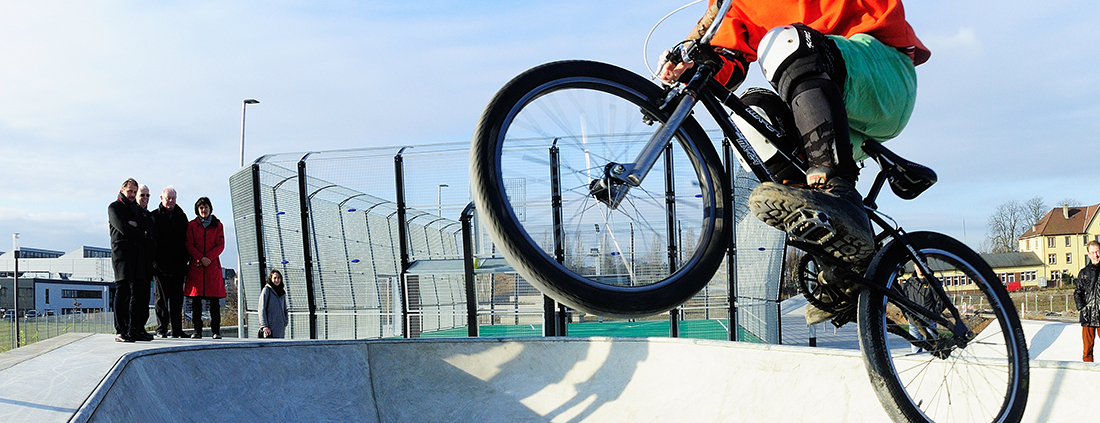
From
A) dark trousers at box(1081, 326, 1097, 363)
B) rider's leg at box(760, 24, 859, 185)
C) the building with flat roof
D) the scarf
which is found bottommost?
the building with flat roof

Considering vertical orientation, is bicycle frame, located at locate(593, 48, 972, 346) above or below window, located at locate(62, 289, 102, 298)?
above

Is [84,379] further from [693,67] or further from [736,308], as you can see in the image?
[736,308]

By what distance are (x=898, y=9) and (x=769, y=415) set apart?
3429mm

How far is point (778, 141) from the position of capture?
283 cm

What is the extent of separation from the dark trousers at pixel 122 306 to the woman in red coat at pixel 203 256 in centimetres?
115

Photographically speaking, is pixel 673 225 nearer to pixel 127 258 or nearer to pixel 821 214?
pixel 821 214

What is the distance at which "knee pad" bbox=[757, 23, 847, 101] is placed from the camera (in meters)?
2.64

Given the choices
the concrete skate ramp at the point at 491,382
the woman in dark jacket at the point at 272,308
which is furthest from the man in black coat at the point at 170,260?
the concrete skate ramp at the point at 491,382

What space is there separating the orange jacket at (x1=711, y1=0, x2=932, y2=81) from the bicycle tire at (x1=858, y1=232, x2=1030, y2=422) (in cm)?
82

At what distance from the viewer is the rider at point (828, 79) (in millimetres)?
2503

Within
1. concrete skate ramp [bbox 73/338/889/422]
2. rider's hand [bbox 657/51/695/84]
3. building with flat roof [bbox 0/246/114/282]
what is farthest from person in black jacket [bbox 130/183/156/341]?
building with flat roof [bbox 0/246/114/282]

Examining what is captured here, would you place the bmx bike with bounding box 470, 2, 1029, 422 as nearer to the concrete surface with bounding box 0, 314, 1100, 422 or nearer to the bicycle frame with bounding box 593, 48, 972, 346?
the bicycle frame with bounding box 593, 48, 972, 346

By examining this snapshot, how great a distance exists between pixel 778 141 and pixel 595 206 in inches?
31.8

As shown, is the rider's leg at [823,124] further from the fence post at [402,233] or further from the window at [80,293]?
the window at [80,293]
